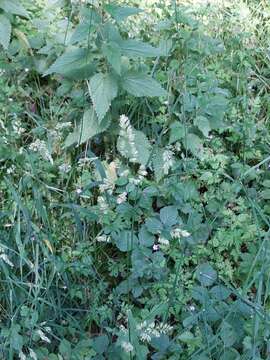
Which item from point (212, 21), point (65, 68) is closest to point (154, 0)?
point (212, 21)

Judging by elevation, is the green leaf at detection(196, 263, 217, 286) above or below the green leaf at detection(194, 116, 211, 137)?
below

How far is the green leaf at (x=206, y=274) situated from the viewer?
226cm

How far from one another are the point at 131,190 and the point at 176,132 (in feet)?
1.69

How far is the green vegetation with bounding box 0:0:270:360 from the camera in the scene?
2.14 meters

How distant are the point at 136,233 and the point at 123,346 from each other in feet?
2.01

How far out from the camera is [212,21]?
11.4ft

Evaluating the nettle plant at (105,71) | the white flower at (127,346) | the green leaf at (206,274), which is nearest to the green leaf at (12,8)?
the nettle plant at (105,71)

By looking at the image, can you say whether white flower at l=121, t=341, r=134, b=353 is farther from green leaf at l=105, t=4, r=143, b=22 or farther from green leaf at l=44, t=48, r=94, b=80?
green leaf at l=105, t=4, r=143, b=22

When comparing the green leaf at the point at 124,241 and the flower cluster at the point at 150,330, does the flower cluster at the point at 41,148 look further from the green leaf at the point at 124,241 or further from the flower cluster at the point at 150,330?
the flower cluster at the point at 150,330

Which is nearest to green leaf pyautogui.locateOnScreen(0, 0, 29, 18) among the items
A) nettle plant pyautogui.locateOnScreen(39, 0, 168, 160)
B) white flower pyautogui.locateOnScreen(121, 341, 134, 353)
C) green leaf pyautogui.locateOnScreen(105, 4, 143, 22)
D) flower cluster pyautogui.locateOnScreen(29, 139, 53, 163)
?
nettle plant pyautogui.locateOnScreen(39, 0, 168, 160)

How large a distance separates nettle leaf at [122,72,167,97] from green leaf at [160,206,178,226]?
528 mm

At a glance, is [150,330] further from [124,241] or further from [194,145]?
[194,145]

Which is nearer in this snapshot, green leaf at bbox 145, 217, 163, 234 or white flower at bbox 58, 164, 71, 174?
green leaf at bbox 145, 217, 163, 234

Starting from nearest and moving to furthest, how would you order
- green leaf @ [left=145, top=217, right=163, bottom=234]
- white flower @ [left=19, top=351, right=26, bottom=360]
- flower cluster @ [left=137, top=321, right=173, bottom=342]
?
white flower @ [left=19, top=351, right=26, bottom=360] → flower cluster @ [left=137, top=321, right=173, bottom=342] → green leaf @ [left=145, top=217, right=163, bottom=234]
